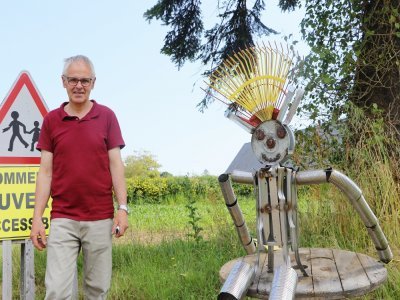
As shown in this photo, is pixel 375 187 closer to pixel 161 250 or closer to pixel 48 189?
pixel 161 250

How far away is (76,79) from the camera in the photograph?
2836 millimetres

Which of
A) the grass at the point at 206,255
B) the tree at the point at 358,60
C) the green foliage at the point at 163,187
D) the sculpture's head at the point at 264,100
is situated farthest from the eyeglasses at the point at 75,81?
the green foliage at the point at 163,187

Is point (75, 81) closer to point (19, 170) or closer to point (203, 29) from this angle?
point (19, 170)

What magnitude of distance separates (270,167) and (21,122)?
217 centimetres

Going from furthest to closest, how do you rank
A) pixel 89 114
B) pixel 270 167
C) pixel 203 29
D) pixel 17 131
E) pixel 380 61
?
pixel 203 29
pixel 380 61
pixel 17 131
pixel 89 114
pixel 270 167

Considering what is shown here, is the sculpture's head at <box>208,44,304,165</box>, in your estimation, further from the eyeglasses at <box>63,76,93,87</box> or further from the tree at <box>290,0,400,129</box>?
the tree at <box>290,0,400,129</box>

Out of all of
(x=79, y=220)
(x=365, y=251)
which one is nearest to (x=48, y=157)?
(x=79, y=220)

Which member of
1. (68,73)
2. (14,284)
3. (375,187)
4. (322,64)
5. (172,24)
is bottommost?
(14,284)

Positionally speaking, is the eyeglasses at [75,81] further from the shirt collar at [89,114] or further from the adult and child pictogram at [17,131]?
the adult and child pictogram at [17,131]

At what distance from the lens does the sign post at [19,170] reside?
148 inches

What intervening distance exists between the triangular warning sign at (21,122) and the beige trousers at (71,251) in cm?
118

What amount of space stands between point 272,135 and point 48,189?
4.19 feet

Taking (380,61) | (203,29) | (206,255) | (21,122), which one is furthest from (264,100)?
(203,29)

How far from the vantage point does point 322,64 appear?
613 centimetres
